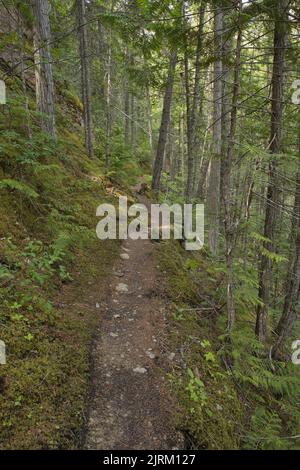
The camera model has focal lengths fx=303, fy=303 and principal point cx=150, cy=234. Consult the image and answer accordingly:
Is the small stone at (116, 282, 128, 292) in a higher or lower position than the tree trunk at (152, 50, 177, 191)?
lower

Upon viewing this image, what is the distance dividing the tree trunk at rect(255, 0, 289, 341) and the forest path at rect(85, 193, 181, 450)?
6.97 feet

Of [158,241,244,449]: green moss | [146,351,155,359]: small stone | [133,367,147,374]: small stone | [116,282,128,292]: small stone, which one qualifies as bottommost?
[158,241,244,449]: green moss

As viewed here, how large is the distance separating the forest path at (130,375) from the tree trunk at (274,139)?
6.97ft

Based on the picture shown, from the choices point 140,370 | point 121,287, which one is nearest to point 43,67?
point 121,287

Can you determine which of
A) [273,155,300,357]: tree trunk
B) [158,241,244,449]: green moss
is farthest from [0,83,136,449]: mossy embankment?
[273,155,300,357]: tree trunk

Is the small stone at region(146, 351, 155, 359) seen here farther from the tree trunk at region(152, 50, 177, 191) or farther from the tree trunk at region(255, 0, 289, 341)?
the tree trunk at region(152, 50, 177, 191)

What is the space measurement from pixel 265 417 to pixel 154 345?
1.93 m

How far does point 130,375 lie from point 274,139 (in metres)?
4.52

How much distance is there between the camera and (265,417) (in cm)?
448

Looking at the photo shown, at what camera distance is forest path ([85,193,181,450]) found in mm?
3305

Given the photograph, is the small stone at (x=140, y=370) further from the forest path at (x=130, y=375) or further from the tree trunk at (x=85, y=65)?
the tree trunk at (x=85, y=65)

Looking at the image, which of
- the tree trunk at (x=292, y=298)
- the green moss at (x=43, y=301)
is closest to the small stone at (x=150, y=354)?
the green moss at (x=43, y=301)
